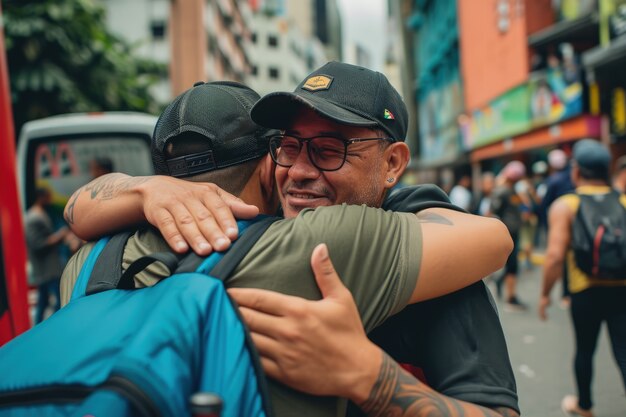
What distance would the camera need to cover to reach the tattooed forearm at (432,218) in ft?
4.88

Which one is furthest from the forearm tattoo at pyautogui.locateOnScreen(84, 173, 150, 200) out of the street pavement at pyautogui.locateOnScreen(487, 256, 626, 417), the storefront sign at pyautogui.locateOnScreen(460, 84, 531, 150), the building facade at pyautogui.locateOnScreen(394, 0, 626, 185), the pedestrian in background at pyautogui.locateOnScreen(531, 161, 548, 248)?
the storefront sign at pyautogui.locateOnScreen(460, 84, 531, 150)

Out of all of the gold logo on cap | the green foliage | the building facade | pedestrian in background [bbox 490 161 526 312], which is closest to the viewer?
the gold logo on cap

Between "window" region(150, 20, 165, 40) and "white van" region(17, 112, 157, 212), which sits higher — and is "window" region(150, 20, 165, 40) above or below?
above

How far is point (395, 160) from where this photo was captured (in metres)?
1.97

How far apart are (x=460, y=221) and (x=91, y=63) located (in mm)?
15157

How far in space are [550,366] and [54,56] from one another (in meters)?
12.4

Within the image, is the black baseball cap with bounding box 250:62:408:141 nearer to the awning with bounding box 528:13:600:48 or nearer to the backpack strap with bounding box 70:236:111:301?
the backpack strap with bounding box 70:236:111:301

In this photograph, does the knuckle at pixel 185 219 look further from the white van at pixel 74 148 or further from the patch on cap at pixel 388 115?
the white van at pixel 74 148

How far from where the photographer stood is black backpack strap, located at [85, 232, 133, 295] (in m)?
1.34

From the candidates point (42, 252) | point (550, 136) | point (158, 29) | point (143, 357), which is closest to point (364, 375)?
point (143, 357)

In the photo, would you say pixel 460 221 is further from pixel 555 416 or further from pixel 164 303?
pixel 555 416

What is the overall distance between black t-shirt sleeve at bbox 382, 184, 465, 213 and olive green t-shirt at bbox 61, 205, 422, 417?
21cm

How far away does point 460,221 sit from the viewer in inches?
59.6

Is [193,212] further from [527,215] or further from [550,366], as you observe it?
[527,215]
